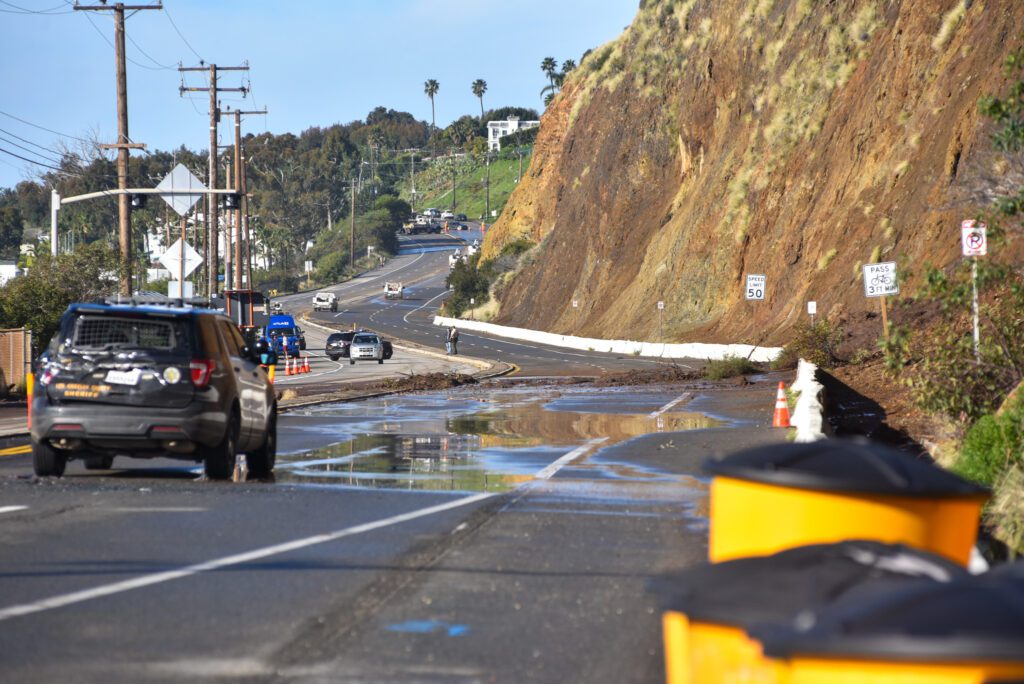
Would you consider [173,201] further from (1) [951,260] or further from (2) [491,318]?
(2) [491,318]

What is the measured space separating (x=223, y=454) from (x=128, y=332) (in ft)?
5.26

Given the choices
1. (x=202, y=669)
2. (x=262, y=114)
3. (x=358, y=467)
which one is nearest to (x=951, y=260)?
(x=358, y=467)

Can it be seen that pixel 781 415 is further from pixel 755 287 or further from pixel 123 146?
pixel 755 287

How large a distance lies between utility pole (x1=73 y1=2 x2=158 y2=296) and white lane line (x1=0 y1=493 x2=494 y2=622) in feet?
101

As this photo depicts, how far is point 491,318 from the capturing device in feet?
363

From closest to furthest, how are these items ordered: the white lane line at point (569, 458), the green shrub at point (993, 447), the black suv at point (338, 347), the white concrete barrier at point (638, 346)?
the green shrub at point (993, 447)
the white lane line at point (569, 458)
the white concrete barrier at point (638, 346)
the black suv at point (338, 347)

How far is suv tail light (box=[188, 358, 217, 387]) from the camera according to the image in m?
14.5

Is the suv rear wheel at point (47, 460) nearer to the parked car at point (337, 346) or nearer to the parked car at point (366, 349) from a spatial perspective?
the parked car at point (366, 349)

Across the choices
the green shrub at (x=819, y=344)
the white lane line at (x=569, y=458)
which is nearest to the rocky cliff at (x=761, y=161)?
the green shrub at (x=819, y=344)

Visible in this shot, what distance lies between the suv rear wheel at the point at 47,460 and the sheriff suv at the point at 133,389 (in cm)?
1

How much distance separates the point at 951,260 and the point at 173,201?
2305 cm

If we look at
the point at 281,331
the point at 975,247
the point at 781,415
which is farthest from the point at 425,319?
the point at 975,247

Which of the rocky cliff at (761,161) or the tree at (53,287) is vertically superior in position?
the rocky cliff at (761,161)

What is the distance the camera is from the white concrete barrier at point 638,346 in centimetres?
5559
